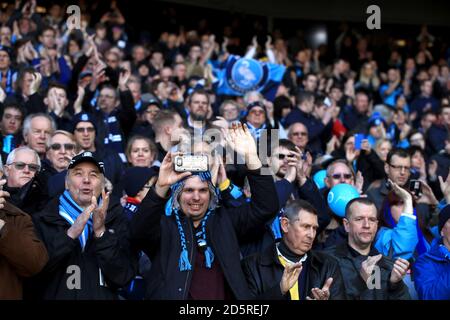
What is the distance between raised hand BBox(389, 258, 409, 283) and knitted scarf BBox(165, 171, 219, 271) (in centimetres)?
126

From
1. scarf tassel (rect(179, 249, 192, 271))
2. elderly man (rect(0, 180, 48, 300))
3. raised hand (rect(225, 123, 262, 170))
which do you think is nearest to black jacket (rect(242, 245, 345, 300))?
scarf tassel (rect(179, 249, 192, 271))

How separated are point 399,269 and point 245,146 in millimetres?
1326

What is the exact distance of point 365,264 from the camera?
5711 millimetres

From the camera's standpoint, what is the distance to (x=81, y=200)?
545cm

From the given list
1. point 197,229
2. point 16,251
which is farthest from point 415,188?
point 16,251

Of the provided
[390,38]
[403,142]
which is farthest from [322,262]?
[390,38]

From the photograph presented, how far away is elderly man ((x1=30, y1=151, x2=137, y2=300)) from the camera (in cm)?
516

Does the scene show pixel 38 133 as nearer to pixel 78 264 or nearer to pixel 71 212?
pixel 71 212

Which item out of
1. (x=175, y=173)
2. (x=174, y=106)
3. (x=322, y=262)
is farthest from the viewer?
(x=174, y=106)

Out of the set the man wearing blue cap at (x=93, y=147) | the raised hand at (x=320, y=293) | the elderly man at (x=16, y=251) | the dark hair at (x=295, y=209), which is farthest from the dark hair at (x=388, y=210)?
the elderly man at (x=16, y=251)

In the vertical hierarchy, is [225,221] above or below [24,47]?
below

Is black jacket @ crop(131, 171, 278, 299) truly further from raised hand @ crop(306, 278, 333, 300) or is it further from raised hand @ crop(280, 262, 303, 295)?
raised hand @ crop(306, 278, 333, 300)
